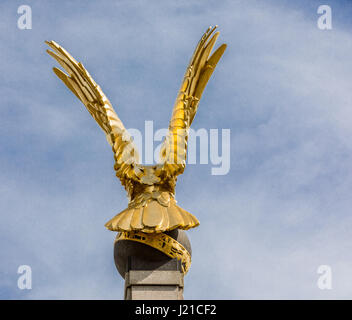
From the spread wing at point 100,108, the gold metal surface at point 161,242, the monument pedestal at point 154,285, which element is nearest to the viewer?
the monument pedestal at point 154,285

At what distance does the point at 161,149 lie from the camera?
2031 cm

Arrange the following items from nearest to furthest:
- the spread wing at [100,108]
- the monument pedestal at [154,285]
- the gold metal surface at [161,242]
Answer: the monument pedestal at [154,285]
the gold metal surface at [161,242]
the spread wing at [100,108]

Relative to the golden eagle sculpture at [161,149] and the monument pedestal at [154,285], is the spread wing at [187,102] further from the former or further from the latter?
the monument pedestal at [154,285]

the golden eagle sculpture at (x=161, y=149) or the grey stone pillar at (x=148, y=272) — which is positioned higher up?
the golden eagle sculpture at (x=161, y=149)

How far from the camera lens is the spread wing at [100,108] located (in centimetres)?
2005

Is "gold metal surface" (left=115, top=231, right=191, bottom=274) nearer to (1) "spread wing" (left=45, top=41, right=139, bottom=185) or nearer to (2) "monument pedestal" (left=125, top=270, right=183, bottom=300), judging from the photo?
(2) "monument pedestal" (left=125, top=270, right=183, bottom=300)

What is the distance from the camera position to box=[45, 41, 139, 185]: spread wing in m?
20.0

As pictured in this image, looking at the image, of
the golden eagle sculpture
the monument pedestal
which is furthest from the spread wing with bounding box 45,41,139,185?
the monument pedestal

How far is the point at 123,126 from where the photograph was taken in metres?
20.8

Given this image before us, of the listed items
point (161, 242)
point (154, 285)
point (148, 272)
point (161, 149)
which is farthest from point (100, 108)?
point (154, 285)

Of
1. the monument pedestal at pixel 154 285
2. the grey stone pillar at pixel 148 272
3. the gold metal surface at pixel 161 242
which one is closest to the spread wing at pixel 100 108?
the gold metal surface at pixel 161 242

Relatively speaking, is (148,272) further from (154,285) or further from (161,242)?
(161,242)
